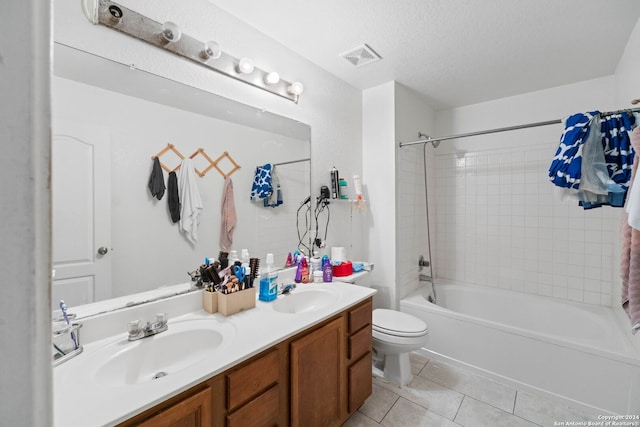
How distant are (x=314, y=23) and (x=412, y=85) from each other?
4.00 feet

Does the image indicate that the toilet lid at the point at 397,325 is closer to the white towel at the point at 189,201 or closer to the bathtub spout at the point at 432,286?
the bathtub spout at the point at 432,286

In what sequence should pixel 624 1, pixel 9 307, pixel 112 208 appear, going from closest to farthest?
pixel 9 307, pixel 112 208, pixel 624 1

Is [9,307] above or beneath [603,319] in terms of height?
above

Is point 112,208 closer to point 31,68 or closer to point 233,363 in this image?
point 233,363

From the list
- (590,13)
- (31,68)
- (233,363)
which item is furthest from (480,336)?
(31,68)

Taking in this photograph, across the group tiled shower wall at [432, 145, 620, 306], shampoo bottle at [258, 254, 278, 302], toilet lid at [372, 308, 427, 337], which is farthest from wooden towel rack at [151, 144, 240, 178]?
tiled shower wall at [432, 145, 620, 306]

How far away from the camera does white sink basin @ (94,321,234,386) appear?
3.29ft

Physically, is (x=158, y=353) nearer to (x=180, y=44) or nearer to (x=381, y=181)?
(x=180, y=44)

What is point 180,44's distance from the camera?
1.38m

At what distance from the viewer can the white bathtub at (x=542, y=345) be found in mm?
1687

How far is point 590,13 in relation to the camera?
1605 millimetres

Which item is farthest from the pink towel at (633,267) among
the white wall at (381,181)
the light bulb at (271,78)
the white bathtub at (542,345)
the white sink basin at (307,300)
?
the light bulb at (271,78)

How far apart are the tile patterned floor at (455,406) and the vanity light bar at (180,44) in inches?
83.8

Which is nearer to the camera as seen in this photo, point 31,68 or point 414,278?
point 31,68
